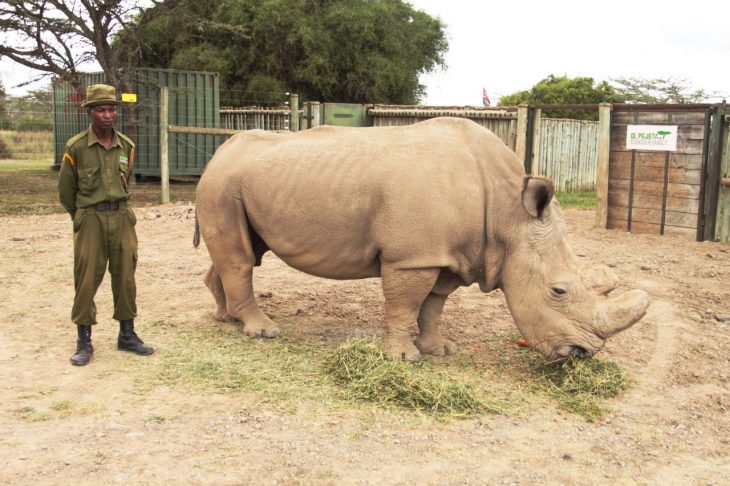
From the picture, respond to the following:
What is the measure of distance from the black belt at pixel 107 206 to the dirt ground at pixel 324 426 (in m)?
1.15

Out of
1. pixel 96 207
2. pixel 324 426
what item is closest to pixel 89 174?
pixel 96 207

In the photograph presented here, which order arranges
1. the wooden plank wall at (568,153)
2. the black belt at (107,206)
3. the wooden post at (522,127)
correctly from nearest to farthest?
the black belt at (107,206), the wooden post at (522,127), the wooden plank wall at (568,153)

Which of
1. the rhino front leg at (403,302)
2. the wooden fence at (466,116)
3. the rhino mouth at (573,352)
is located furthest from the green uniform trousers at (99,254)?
the wooden fence at (466,116)

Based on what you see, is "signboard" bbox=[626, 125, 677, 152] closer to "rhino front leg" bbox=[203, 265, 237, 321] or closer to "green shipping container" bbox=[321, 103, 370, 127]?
"green shipping container" bbox=[321, 103, 370, 127]

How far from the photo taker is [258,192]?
635 cm

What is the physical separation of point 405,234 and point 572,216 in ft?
33.5

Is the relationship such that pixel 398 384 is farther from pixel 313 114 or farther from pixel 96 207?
pixel 313 114

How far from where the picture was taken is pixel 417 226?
18.6 feet

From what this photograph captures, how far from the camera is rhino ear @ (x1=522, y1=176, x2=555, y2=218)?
18.3ft

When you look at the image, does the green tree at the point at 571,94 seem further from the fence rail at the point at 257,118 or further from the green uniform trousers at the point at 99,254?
the green uniform trousers at the point at 99,254

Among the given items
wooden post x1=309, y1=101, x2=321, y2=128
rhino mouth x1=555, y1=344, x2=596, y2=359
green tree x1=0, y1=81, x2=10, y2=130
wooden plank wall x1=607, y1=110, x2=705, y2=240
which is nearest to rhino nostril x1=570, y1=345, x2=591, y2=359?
rhino mouth x1=555, y1=344, x2=596, y2=359

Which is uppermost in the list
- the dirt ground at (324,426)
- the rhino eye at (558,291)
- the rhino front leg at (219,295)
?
the rhino eye at (558,291)

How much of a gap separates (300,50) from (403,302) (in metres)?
21.7

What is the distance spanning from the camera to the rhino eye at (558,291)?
5.45m
